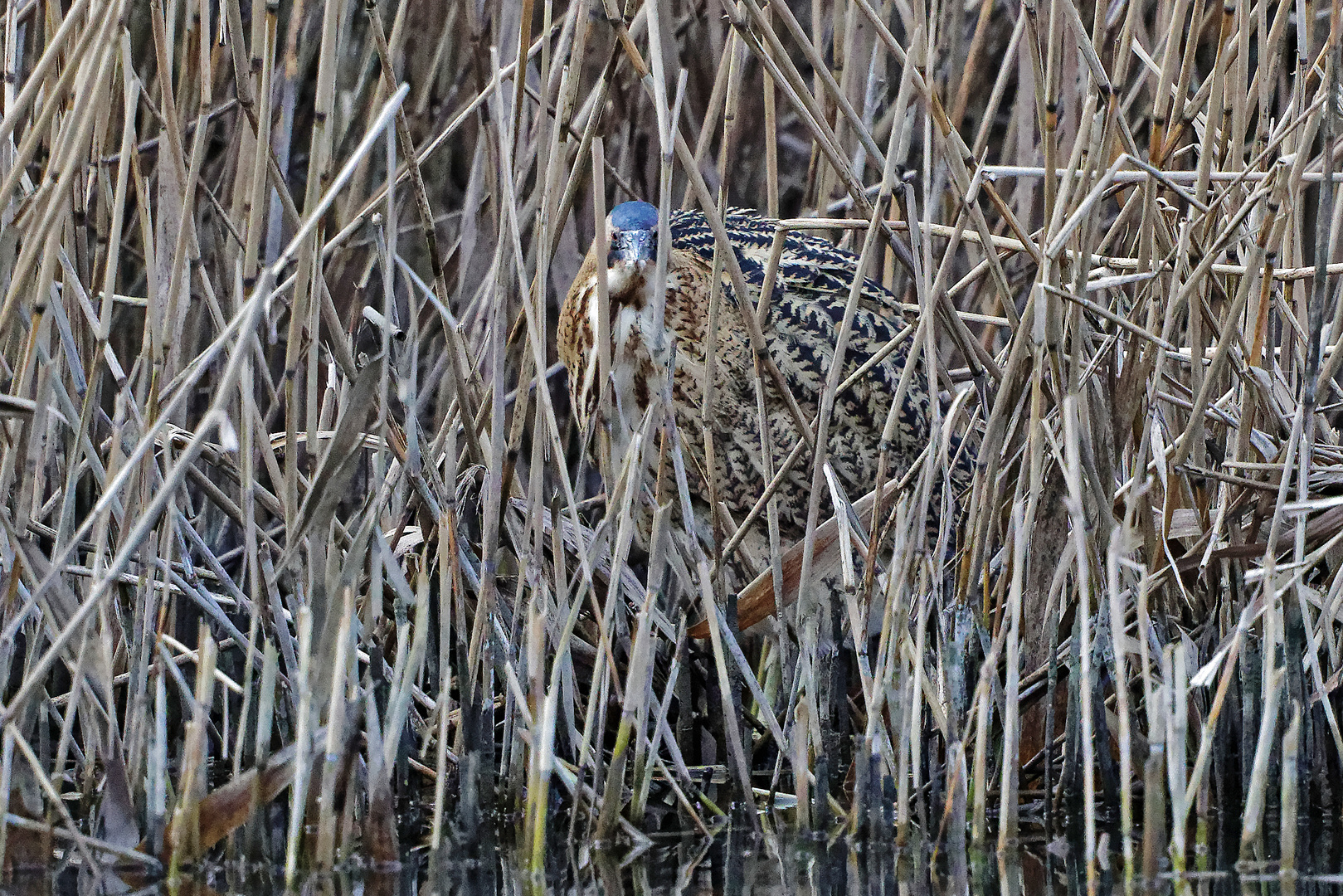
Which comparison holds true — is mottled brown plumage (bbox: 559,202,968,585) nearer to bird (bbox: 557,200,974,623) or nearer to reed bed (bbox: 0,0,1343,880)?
bird (bbox: 557,200,974,623)

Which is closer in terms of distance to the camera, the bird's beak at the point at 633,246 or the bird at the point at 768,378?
the bird's beak at the point at 633,246

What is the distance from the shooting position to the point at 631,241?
2.86 meters

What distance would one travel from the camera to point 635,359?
10.3ft

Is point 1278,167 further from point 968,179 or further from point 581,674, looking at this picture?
point 581,674

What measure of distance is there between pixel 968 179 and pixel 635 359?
1.08 m

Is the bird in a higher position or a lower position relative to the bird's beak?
lower

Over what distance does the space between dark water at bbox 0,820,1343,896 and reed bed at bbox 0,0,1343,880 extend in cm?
4

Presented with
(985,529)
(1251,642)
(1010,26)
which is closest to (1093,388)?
(985,529)

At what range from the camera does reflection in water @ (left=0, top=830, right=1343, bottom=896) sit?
1.86 m

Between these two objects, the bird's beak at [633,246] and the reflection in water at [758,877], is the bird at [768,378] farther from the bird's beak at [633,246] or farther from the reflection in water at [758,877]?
the reflection in water at [758,877]

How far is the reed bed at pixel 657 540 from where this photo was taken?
193cm

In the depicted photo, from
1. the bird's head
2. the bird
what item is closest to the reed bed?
the bird's head

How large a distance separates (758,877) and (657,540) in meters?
0.46

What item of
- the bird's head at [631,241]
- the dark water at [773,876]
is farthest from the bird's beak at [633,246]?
the dark water at [773,876]
